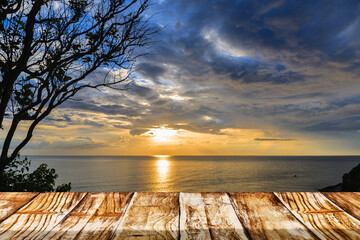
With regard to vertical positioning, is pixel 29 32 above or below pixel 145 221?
above

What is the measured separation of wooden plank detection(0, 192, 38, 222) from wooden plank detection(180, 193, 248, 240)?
1.05 m

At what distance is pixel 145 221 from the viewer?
1.48m

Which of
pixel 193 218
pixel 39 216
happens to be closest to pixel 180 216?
pixel 193 218

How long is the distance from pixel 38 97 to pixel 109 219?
19.0 feet

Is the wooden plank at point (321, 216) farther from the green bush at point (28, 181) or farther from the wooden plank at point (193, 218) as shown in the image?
the green bush at point (28, 181)

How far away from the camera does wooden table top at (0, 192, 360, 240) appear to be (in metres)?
1.35

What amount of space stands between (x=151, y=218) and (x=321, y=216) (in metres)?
1.02

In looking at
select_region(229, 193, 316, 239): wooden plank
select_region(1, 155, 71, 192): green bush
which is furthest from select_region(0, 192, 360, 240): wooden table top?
select_region(1, 155, 71, 192): green bush

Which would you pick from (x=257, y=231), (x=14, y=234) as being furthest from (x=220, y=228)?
(x=14, y=234)

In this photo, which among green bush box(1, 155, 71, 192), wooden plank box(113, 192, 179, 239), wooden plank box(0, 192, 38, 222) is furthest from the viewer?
green bush box(1, 155, 71, 192)

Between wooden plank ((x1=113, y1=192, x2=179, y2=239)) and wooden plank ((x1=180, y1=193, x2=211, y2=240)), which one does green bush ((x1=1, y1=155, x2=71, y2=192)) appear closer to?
wooden plank ((x1=113, y1=192, x2=179, y2=239))

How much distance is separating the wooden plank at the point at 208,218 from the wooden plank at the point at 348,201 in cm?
73

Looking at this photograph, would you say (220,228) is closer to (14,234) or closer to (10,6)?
(14,234)

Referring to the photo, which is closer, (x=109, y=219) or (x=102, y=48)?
(x=109, y=219)
